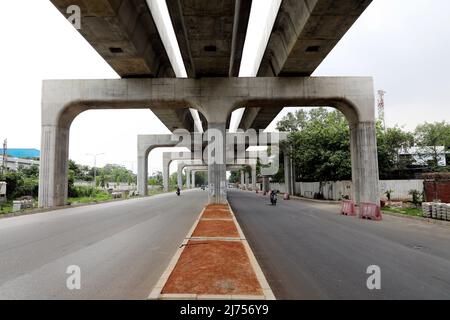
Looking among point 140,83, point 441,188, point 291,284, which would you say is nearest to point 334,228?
point 291,284

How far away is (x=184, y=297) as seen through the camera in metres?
4.57

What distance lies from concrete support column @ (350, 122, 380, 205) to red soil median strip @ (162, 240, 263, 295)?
17828 millimetres

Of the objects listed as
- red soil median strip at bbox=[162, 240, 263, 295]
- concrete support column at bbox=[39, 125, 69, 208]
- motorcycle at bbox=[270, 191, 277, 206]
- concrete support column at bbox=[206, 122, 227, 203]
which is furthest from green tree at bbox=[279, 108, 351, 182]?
red soil median strip at bbox=[162, 240, 263, 295]

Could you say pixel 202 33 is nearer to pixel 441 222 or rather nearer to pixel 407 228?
pixel 407 228

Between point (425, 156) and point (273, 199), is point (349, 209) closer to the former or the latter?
point (273, 199)

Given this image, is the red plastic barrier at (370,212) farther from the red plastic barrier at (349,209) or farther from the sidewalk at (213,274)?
the sidewalk at (213,274)

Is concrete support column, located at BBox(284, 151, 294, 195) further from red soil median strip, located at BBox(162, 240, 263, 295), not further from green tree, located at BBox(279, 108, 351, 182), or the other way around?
red soil median strip, located at BBox(162, 240, 263, 295)

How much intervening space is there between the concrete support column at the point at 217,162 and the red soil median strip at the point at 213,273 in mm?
15975

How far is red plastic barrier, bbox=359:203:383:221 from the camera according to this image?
57.8 feet

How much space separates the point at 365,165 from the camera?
76.1 ft

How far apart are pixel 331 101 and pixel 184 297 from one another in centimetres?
2244

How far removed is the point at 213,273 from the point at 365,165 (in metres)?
20.4

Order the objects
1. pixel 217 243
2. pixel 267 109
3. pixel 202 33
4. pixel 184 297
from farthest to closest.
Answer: pixel 267 109, pixel 202 33, pixel 217 243, pixel 184 297

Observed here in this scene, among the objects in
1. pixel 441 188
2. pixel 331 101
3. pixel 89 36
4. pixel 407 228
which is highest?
pixel 89 36
